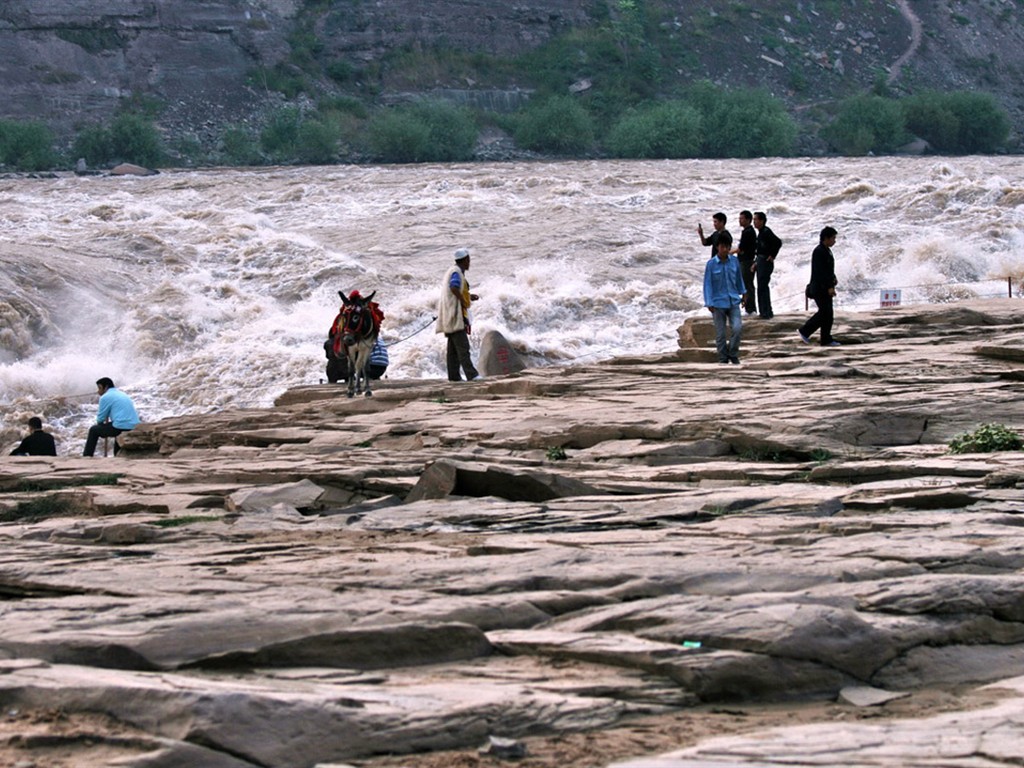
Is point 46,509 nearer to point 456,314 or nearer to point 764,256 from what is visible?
point 456,314

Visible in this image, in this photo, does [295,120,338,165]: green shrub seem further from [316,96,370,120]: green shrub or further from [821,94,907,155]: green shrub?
[821,94,907,155]: green shrub

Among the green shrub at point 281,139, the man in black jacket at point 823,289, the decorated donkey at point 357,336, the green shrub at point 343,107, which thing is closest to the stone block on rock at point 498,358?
the decorated donkey at point 357,336

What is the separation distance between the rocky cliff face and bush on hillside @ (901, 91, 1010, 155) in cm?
519

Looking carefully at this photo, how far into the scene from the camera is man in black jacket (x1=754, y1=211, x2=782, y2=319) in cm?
1513

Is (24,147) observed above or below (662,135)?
above

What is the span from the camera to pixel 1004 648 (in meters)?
5.33

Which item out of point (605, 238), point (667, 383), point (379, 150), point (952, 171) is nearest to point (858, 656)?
point (667, 383)

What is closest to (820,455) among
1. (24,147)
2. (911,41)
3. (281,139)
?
(24,147)

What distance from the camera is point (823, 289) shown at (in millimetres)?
13781

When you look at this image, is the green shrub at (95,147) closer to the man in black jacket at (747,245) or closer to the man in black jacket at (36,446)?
the man in black jacket at (747,245)

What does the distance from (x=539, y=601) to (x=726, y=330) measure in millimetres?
8218

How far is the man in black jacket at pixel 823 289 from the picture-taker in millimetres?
13672

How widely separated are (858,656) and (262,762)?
6.04 ft

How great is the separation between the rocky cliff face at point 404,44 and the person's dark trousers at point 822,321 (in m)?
43.9
